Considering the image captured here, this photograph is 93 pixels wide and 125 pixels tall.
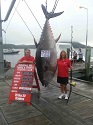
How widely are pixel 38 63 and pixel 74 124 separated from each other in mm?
2358

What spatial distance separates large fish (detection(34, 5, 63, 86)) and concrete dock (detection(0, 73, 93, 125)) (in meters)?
0.77

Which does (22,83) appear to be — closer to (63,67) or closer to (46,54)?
(46,54)

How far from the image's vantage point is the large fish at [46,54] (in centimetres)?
595

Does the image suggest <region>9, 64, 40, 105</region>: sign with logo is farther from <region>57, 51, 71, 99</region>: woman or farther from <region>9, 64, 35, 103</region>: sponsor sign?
<region>57, 51, 71, 99</region>: woman

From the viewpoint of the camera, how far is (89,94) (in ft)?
22.0

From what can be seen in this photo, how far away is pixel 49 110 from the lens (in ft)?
17.4

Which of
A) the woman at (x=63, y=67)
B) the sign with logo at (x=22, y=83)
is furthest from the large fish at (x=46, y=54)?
the sign with logo at (x=22, y=83)

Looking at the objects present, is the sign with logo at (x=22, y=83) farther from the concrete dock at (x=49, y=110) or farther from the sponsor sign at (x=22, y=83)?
the concrete dock at (x=49, y=110)

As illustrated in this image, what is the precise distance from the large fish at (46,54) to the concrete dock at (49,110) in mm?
769

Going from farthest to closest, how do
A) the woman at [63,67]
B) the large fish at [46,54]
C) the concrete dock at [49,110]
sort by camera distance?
1. the woman at [63,67]
2. the large fish at [46,54]
3. the concrete dock at [49,110]

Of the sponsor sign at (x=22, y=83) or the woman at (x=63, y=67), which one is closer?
the sponsor sign at (x=22, y=83)

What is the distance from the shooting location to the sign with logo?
602cm

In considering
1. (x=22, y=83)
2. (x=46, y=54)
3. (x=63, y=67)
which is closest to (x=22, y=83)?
(x=22, y=83)

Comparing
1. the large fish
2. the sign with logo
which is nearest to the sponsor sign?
the sign with logo
